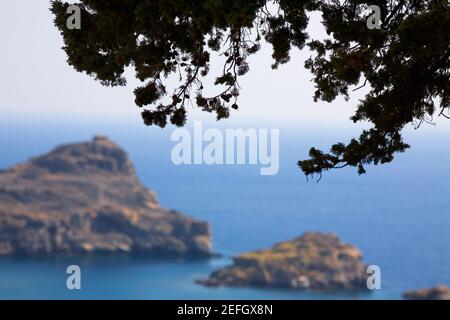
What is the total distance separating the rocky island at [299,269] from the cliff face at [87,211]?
12108 mm

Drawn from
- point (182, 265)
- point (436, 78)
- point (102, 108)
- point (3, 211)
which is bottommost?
point (436, 78)

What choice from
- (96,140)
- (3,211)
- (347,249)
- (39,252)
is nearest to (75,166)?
(96,140)

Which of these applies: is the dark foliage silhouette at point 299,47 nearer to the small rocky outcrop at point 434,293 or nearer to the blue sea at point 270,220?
the small rocky outcrop at point 434,293

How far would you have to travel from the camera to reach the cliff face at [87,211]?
350ft

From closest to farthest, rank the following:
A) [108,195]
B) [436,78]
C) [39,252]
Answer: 1. [436,78]
2. [39,252]
3. [108,195]

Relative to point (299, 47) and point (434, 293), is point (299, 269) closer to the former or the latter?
point (434, 293)

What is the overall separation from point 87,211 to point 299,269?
32.6 meters

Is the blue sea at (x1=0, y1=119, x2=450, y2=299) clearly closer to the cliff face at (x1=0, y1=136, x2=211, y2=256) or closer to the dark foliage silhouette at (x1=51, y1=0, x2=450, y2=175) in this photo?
the cliff face at (x1=0, y1=136, x2=211, y2=256)

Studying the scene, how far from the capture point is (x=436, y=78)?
970 cm

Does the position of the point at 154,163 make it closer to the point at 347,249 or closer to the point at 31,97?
the point at 31,97

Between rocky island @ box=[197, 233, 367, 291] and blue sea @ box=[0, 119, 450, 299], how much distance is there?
2.20 metres
